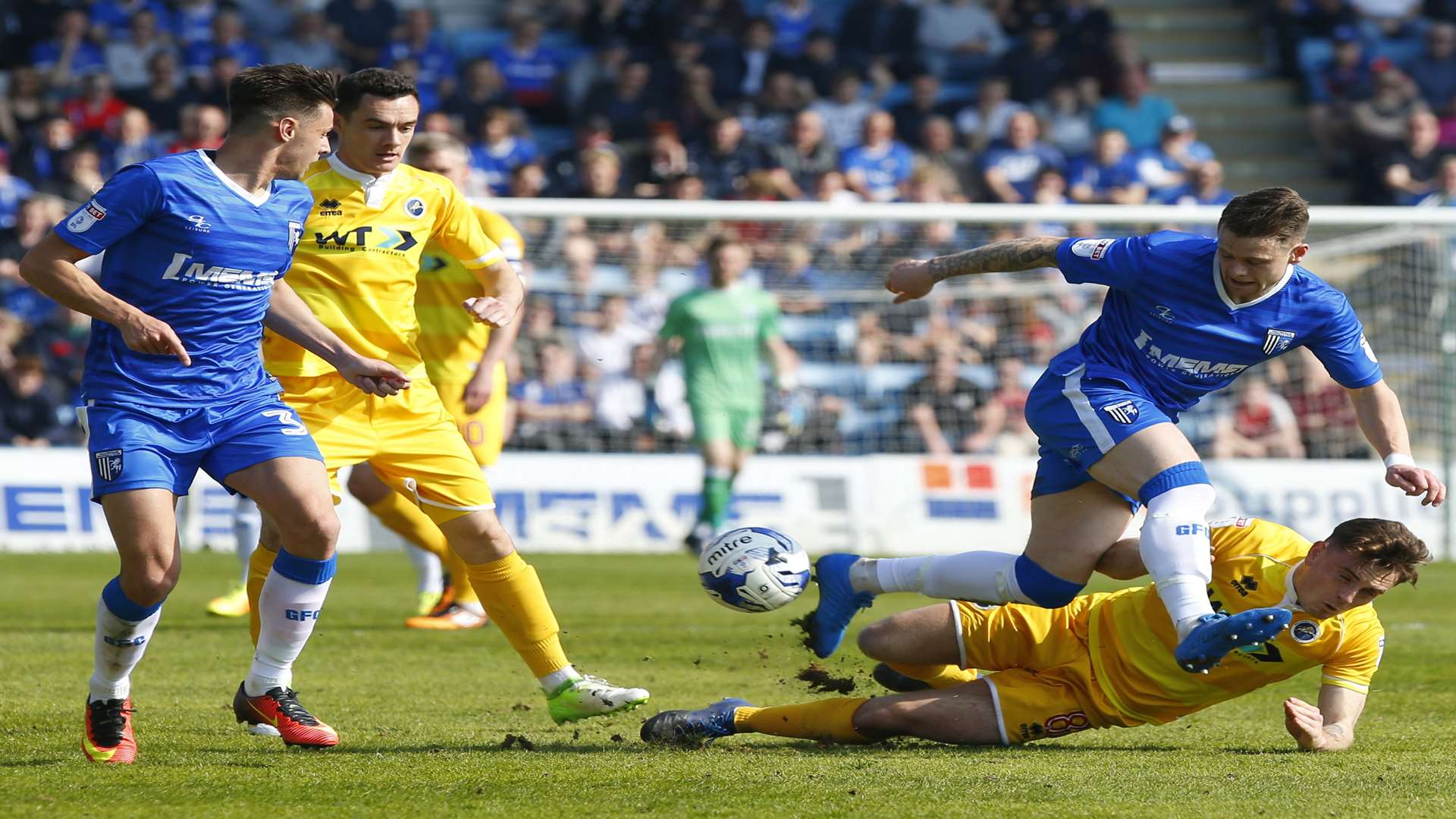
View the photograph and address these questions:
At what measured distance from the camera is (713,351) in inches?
505

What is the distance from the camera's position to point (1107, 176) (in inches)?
669

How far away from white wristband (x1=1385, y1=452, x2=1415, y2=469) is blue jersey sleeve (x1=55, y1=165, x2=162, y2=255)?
3922 millimetres

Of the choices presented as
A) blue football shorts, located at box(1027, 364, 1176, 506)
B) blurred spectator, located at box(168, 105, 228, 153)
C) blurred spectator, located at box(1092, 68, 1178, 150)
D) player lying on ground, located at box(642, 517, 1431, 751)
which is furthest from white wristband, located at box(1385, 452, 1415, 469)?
blurred spectator, located at box(1092, 68, 1178, 150)

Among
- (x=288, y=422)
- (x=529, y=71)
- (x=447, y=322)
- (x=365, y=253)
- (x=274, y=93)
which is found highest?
(x=274, y=93)

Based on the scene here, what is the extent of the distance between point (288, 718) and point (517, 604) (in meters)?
0.82

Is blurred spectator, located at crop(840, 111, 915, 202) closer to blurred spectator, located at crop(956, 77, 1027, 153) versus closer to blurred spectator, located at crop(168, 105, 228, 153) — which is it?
blurred spectator, located at crop(956, 77, 1027, 153)

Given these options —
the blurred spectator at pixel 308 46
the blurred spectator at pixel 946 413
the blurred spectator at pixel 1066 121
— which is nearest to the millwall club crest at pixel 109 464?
the blurred spectator at pixel 946 413

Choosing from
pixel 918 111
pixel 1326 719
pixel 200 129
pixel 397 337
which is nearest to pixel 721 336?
pixel 200 129

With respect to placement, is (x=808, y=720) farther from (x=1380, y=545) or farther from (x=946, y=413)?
(x=946, y=413)

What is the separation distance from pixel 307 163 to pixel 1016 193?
1235cm

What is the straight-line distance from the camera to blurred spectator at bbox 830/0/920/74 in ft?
61.6

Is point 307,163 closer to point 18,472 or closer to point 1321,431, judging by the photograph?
point 18,472

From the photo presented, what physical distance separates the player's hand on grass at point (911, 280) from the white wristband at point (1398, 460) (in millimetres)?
1602

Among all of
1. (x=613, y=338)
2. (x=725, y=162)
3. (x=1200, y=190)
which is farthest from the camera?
(x=725, y=162)
